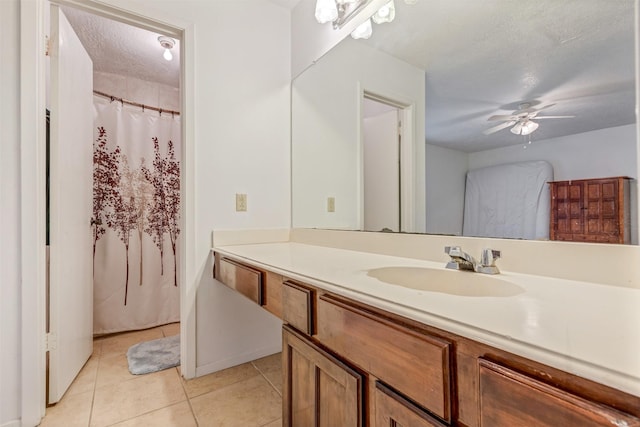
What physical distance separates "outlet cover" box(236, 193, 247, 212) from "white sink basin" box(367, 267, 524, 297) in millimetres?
1067

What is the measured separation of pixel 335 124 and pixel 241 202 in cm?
76

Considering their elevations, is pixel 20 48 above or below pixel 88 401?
above

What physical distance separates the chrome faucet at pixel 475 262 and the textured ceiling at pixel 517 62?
0.39 m

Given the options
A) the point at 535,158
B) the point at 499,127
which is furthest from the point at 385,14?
the point at 535,158

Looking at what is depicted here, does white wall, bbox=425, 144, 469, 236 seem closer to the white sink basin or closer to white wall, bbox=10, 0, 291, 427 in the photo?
the white sink basin

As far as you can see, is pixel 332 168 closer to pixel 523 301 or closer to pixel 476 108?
pixel 476 108

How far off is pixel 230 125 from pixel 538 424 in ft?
5.91

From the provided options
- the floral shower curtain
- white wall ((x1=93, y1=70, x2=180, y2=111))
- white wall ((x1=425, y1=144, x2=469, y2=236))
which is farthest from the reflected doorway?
white wall ((x1=93, y1=70, x2=180, y2=111))

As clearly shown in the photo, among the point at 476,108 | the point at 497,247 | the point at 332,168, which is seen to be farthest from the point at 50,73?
the point at 497,247

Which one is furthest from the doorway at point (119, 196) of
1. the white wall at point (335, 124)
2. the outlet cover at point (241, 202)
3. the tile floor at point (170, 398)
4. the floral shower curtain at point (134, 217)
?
the white wall at point (335, 124)

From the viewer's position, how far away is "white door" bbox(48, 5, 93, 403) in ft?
4.81

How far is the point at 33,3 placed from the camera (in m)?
1.32

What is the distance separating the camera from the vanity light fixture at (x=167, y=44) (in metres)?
2.10

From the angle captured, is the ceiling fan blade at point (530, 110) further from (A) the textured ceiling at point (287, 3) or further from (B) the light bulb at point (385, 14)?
(A) the textured ceiling at point (287, 3)
